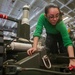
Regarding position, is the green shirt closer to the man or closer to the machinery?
the man

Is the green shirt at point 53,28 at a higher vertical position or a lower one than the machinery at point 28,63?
higher

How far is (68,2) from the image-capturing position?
149 inches

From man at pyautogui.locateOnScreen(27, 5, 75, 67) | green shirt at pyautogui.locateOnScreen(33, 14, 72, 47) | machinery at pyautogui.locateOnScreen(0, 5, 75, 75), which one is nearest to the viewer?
machinery at pyautogui.locateOnScreen(0, 5, 75, 75)

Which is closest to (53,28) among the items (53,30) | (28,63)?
(53,30)

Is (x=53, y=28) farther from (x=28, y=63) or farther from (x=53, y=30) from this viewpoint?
(x=28, y=63)

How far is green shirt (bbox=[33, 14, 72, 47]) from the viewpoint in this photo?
1.21 metres

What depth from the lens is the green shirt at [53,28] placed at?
3.97 feet

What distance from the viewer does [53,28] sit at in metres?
1.32

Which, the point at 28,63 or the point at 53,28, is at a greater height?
the point at 53,28

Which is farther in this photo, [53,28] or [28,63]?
[53,28]

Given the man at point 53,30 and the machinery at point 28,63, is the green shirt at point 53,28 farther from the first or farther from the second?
the machinery at point 28,63

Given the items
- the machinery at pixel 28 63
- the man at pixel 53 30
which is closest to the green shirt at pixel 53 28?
the man at pixel 53 30

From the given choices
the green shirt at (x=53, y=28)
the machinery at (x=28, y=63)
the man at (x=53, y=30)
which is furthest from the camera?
the green shirt at (x=53, y=28)

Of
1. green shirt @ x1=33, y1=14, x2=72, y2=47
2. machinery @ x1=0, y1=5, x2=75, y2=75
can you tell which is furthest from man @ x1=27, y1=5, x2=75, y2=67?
machinery @ x1=0, y1=5, x2=75, y2=75
